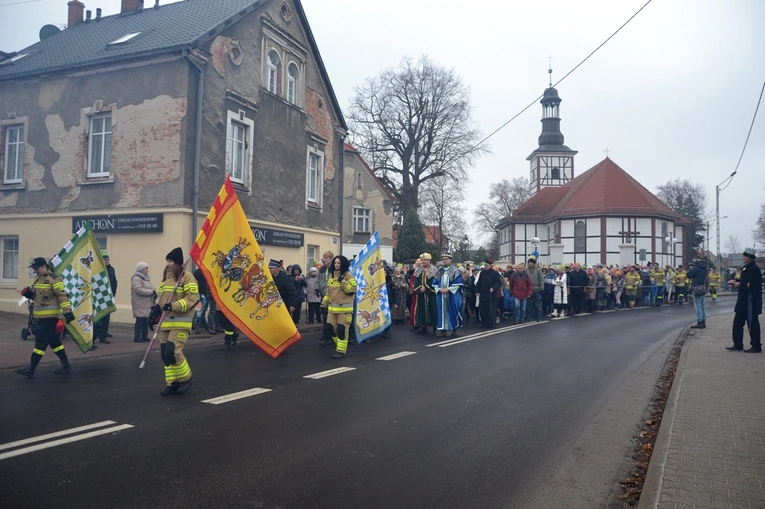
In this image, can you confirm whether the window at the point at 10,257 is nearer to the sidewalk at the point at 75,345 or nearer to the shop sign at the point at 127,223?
the shop sign at the point at 127,223

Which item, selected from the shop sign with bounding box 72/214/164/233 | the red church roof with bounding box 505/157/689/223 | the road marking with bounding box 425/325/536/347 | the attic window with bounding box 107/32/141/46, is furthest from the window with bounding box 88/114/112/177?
the red church roof with bounding box 505/157/689/223

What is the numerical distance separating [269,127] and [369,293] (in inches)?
382

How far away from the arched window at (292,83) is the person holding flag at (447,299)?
36.7 ft

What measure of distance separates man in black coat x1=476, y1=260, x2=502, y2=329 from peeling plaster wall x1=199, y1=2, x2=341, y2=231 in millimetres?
7751

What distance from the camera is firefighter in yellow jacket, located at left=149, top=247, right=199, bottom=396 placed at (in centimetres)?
744

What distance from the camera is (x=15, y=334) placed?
1408cm

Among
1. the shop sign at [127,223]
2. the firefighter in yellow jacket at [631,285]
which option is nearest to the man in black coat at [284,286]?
the shop sign at [127,223]

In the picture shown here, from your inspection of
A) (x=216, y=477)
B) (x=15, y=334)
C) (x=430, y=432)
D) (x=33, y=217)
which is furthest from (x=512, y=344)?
(x=33, y=217)

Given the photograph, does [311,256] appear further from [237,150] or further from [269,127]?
[237,150]

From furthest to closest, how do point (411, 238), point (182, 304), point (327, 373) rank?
point (411, 238)
point (327, 373)
point (182, 304)

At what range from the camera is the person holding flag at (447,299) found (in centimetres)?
1427

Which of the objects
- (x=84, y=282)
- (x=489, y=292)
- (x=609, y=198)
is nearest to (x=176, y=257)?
(x=84, y=282)

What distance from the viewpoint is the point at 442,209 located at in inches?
1951

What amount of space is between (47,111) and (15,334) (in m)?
8.27
